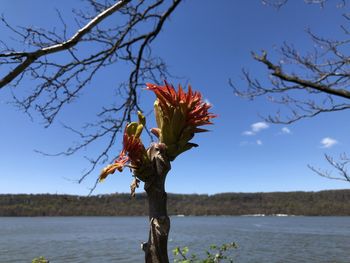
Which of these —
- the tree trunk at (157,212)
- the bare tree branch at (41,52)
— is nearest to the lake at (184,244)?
the bare tree branch at (41,52)

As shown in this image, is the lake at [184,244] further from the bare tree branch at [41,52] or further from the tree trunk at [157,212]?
the tree trunk at [157,212]

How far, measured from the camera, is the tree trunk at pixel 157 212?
114 cm

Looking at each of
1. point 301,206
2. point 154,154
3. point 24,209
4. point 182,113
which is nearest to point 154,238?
point 154,154

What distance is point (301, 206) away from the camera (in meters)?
177

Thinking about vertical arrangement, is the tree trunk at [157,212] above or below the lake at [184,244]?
above

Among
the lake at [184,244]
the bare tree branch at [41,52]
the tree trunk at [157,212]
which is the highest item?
the bare tree branch at [41,52]

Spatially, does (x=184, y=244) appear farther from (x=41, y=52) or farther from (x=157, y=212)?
(x=157, y=212)

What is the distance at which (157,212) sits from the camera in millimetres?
1160

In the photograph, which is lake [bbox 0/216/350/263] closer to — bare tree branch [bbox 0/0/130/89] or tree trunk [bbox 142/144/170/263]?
bare tree branch [bbox 0/0/130/89]

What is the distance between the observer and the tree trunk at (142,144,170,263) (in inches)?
44.9

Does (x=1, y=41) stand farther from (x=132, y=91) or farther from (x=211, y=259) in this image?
(x=211, y=259)

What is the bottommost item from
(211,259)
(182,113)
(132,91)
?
(211,259)

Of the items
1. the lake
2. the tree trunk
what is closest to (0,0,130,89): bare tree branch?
the tree trunk

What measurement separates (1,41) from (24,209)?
653ft
